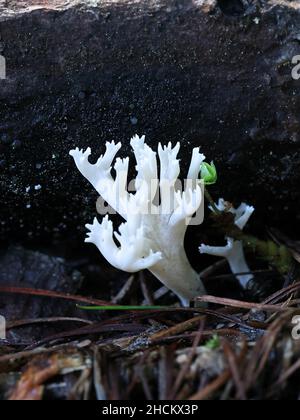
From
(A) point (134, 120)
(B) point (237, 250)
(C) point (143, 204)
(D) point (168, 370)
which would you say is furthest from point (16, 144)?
(D) point (168, 370)

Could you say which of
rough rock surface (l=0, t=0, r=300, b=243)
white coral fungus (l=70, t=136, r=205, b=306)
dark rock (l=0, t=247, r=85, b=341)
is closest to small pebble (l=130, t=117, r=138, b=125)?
rough rock surface (l=0, t=0, r=300, b=243)

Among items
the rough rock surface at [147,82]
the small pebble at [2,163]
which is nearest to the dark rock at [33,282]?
the rough rock surface at [147,82]

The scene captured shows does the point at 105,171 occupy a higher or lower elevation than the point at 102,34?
lower

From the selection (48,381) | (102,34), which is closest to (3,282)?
(48,381)

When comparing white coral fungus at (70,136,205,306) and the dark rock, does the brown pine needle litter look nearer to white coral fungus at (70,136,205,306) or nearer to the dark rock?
white coral fungus at (70,136,205,306)

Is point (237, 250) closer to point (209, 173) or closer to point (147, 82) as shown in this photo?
point (209, 173)

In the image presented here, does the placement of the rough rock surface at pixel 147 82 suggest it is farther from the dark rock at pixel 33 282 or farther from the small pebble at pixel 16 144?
the dark rock at pixel 33 282

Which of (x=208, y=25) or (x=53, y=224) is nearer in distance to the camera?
(x=208, y=25)
